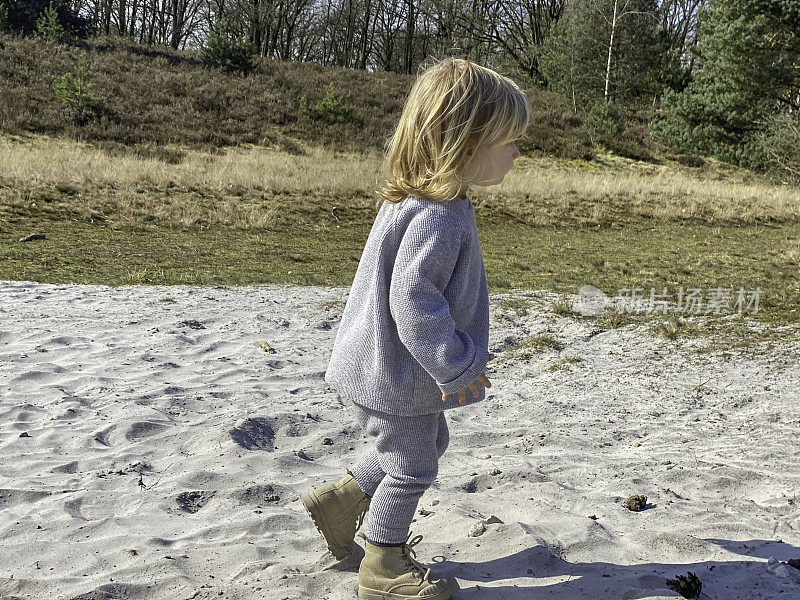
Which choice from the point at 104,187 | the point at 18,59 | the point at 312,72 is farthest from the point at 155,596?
the point at 312,72

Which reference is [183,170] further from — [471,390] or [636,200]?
[471,390]

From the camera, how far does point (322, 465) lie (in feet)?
12.6

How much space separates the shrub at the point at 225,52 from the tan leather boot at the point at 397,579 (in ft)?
108

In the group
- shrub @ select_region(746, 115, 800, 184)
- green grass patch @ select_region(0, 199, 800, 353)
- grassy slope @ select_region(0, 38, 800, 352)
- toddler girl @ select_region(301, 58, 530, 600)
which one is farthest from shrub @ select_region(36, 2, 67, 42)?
toddler girl @ select_region(301, 58, 530, 600)

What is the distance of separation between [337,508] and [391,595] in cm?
37

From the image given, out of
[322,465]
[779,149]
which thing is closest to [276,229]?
[322,465]

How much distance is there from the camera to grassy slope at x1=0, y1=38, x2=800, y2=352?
9.36 m

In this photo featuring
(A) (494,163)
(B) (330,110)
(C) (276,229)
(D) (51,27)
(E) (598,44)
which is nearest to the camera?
(A) (494,163)

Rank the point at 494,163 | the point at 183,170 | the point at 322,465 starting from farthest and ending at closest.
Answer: the point at 183,170
the point at 322,465
the point at 494,163

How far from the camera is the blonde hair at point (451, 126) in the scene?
226cm

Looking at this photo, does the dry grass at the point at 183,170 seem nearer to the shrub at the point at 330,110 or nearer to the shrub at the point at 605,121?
the shrub at the point at 330,110

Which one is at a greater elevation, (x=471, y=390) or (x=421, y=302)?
(x=421, y=302)

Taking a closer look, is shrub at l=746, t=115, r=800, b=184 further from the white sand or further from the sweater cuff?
the sweater cuff

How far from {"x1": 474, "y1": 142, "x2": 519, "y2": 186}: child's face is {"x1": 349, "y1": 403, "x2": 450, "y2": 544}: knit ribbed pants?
789 millimetres
